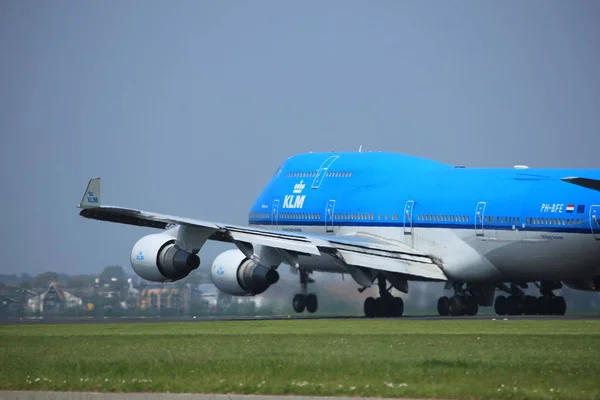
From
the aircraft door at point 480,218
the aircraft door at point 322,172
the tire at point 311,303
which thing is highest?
the aircraft door at point 322,172

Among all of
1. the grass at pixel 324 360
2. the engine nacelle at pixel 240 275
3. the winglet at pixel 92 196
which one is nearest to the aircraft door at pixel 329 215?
the engine nacelle at pixel 240 275

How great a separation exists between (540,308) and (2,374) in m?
27.4

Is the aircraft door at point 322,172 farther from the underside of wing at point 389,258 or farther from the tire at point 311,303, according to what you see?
the underside of wing at point 389,258

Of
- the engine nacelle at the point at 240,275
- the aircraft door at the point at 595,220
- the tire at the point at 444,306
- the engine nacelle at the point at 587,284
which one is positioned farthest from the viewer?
the tire at the point at 444,306

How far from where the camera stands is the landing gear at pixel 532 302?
4750 cm

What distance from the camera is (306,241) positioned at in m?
44.4

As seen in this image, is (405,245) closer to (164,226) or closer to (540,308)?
(540,308)

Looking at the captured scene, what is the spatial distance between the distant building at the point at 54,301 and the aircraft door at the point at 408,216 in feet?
51.1

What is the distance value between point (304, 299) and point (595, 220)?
14.0 metres

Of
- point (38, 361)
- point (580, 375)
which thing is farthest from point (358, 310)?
point (580, 375)

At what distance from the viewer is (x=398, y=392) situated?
65.7 feet

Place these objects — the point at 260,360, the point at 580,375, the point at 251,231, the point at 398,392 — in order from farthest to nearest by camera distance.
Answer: the point at 251,231, the point at 260,360, the point at 580,375, the point at 398,392

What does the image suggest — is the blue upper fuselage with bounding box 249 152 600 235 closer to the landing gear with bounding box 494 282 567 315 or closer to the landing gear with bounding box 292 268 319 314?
the landing gear with bounding box 292 268 319 314

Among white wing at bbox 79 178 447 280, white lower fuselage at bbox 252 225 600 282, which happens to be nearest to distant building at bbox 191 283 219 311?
white wing at bbox 79 178 447 280
